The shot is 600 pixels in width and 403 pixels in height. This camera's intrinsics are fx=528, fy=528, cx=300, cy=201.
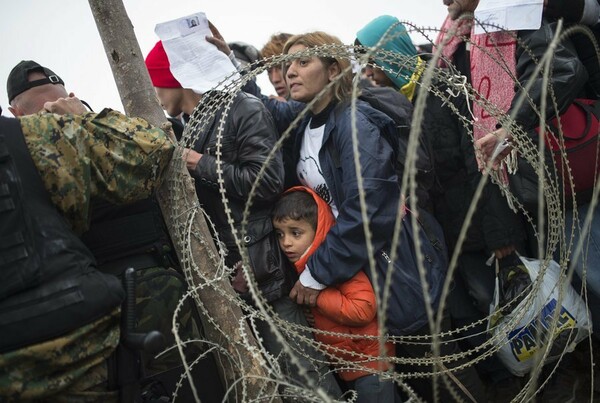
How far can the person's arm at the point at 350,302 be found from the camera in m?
2.56

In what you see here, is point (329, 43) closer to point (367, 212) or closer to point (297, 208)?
point (297, 208)

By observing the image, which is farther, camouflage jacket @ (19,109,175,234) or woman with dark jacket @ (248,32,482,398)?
woman with dark jacket @ (248,32,482,398)

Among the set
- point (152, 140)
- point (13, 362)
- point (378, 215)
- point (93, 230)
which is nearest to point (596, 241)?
point (378, 215)

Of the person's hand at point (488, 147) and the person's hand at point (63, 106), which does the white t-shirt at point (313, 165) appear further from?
the person's hand at point (63, 106)

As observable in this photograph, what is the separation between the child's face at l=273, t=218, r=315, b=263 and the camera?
2.74 m

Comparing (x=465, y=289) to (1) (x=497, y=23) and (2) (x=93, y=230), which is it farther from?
(2) (x=93, y=230)

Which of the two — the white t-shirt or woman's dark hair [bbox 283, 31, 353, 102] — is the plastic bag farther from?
woman's dark hair [bbox 283, 31, 353, 102]

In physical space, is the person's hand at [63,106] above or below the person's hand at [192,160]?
above

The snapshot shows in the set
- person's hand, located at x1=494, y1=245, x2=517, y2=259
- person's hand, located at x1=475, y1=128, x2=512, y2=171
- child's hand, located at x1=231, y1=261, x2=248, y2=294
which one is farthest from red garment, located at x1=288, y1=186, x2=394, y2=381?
person's hand, located at x1=494, y1=245, x2=517, y2=259

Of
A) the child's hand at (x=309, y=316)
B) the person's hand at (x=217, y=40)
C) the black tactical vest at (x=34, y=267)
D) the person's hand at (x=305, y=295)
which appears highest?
the person's hand at (x=217, y=40)

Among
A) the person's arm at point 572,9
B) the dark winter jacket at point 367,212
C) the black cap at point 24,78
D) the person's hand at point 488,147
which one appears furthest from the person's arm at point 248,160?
the person's arm at point 572,9

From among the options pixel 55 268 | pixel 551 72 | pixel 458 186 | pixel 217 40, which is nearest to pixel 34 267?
pixel 55 268

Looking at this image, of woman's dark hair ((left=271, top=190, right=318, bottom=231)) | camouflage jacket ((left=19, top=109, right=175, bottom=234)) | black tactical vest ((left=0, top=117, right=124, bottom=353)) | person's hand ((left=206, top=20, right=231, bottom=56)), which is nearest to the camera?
black tactical vest ((left=0, top=117, right=124, bottom=353))

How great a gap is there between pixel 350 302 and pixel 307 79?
48.5 inches
